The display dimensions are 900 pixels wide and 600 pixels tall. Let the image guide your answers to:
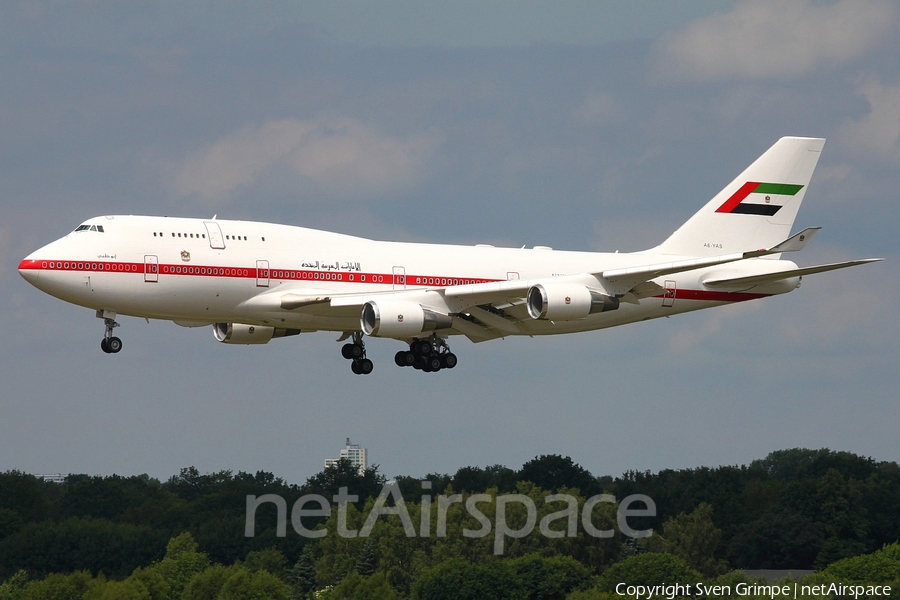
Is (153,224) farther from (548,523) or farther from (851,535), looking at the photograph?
(851,535)

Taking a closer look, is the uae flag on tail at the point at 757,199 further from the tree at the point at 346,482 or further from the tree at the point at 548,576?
the tree at the point at 346,482

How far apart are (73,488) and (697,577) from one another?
171 ft

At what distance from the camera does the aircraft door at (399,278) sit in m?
56.4

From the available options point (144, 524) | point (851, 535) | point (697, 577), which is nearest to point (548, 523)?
point (697, 577)

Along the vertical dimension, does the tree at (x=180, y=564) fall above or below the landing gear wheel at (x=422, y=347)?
below

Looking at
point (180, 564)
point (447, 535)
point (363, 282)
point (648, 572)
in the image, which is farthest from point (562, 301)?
point (180, 564)

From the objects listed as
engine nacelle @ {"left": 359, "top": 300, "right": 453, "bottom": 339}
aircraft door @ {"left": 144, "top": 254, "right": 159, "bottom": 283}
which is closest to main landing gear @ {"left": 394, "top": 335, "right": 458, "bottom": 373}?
engine nacelle @ {"left": 359, "top": 300, "right": 453, "bottom": 339}

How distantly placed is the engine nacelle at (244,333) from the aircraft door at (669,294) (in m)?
15.6

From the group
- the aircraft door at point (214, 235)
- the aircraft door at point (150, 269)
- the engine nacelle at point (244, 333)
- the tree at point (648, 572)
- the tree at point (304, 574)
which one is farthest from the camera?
the tree at point (304, 574)

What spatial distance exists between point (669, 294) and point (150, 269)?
22.3 meters

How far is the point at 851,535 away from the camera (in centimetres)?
10531

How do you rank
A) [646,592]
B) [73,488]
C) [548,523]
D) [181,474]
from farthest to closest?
[181,474], [73,488], [548,523], [646,592]
